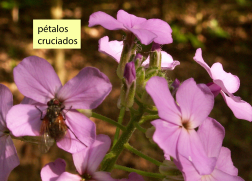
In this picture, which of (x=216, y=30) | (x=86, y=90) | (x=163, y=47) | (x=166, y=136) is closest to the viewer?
(x=166, y=136)

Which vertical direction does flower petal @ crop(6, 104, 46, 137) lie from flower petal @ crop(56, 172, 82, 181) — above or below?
above

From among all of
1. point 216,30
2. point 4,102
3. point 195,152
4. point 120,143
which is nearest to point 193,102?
point 195,152

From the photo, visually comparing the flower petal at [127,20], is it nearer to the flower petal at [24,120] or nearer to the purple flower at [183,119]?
the purple flower at [183,119]

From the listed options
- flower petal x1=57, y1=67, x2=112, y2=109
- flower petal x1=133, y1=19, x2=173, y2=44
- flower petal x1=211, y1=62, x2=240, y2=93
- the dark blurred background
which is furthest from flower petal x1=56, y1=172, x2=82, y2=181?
the dark blurred background

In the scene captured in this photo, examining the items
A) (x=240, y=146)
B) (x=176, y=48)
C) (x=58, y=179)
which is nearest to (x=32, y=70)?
(x=58, y=179)

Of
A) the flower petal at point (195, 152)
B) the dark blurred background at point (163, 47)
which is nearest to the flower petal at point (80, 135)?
the flower petal at point (195, 152)

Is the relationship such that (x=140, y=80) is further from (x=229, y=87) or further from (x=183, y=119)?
(x=229, y=87)

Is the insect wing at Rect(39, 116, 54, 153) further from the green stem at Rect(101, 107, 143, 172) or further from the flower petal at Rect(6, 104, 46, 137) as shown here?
the green stem at Rect(101, 107, 143, 172)

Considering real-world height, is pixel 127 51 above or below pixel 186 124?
above
